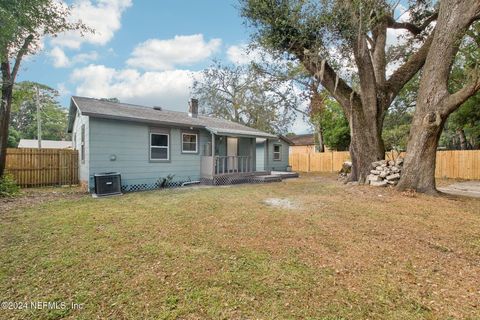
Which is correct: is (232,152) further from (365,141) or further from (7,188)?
(7,188)

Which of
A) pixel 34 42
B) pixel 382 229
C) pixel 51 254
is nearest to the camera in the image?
pixel 51 254

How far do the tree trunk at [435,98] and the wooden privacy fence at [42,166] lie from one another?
13692 mm

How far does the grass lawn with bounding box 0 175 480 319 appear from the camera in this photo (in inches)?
90.0

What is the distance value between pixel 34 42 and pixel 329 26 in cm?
1128

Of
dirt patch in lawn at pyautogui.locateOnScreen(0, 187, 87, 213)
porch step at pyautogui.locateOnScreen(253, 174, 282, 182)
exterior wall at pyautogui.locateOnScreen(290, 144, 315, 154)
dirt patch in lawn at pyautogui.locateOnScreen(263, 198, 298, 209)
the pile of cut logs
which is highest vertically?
exterior wall at pyautogui.locateOnScreen(290, 144, 315, 154)

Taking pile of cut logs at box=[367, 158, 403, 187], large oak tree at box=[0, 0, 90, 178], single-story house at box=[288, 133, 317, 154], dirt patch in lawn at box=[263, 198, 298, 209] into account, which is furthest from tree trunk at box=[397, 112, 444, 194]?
single-story house at box=[288, 133, 317, 154]

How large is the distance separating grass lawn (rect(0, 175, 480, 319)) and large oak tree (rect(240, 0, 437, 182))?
4.88 meters

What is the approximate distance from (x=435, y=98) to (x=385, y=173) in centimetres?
283

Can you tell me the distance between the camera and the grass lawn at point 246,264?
2.29 meters

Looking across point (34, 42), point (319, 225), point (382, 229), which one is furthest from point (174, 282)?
point (34, 42)

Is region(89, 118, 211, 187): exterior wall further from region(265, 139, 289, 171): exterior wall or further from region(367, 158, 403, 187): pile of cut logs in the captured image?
region(265, 139, 289, 171): exterior wall

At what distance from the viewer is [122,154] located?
377 inches

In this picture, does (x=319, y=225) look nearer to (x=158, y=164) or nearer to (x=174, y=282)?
(x=174, y=282)

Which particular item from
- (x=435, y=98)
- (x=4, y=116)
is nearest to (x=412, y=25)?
(x=435, y=98)
